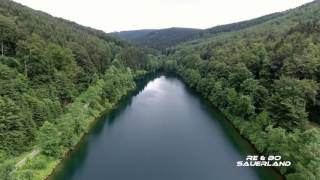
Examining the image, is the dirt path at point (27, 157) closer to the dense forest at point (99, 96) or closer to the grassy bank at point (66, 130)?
the dense forest at point (99, 96)

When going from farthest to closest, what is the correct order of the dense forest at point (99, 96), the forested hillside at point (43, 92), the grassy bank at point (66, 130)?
the forested hillside at point (43, 92) < the dense forest at point (99, 96) < the grassy bank at point (66, 130)

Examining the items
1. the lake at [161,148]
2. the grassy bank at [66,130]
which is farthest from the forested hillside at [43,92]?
the lake at [161,148]

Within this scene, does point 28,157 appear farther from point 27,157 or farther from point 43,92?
point 43,92

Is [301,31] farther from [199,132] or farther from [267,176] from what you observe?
[267,176]

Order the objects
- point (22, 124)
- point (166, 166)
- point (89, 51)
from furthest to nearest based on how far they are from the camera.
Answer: point (89, 51) < point (166, 166) < point (22, 124)

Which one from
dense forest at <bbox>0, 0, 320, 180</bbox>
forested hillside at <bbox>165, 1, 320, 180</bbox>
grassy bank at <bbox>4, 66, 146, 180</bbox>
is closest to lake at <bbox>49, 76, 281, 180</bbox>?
grassy bank at <bbox>4, 66, 146, 180</bbox>

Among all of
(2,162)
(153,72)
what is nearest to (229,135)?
(2,162)
